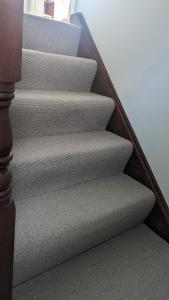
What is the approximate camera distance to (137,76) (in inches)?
53.6

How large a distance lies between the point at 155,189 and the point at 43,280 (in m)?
0.72

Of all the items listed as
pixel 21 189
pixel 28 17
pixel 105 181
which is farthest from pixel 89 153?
pixel 28 17

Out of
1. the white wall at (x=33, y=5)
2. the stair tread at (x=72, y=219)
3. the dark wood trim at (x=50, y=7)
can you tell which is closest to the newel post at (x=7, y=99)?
the stair tread at (x=72, y=219)

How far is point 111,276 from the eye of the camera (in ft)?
3.44

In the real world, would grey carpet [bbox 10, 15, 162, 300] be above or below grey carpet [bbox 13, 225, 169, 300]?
above

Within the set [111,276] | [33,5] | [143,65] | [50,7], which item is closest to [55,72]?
[143,65]

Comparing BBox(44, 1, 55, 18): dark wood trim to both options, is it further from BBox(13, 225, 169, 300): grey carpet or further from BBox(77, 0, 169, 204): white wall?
BBox(13, 225, 169, 300): grey carpet

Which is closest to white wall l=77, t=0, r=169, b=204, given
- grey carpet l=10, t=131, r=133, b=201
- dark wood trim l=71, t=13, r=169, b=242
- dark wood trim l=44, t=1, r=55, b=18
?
dark wood trim l=71, t=13, r=169, b=242

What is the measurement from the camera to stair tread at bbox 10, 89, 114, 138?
44.3 inches

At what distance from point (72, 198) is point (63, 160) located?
0.60 feet

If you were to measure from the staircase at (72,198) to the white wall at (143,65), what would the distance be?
0.12m

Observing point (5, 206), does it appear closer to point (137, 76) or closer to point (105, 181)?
point (105, 181)

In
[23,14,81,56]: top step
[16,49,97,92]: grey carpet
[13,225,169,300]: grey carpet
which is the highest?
[23,14,81,56]: top step

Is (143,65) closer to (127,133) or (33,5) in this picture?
(127,133)
